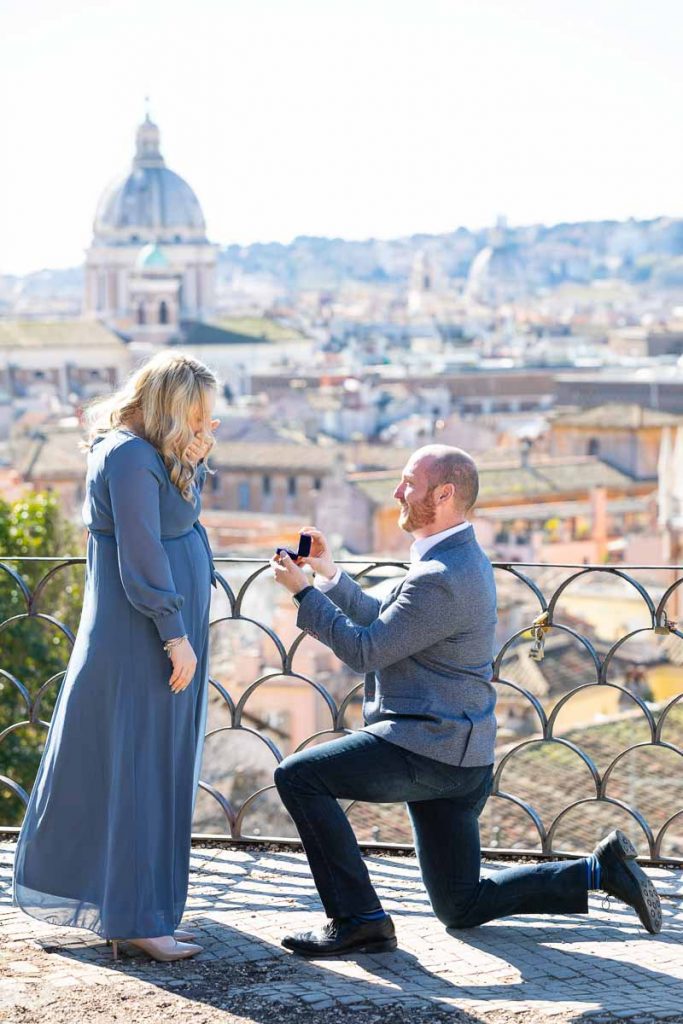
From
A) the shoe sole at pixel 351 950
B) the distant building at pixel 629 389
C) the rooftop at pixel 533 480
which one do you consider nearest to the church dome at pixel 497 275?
the distant building at pixel 629 389

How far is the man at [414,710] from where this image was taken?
9.43 ft

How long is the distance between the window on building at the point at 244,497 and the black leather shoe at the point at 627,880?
131 feet

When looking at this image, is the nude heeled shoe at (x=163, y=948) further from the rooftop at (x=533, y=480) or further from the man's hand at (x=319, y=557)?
the rooftop at (x=533, y=480)

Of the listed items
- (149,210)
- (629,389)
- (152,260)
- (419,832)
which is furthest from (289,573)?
(149,210)

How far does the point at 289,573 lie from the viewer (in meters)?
2.94

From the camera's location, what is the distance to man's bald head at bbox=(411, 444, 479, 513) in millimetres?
2887

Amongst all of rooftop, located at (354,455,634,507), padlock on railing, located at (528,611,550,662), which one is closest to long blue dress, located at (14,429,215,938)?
padlock on railing, located at (528,611,550,662)

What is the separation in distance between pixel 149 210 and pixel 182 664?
8700cm

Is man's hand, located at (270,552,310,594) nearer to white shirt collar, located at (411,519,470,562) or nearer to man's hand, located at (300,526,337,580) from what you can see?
man's hand, located at (300,526,337,580)

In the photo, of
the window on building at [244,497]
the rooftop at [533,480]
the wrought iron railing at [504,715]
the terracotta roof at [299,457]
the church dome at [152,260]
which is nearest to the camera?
the wrought iron railing at [504,715]

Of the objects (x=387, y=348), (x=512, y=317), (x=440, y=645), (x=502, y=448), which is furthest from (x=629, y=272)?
(x=440, y=645)

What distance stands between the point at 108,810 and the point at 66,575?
10.4 m

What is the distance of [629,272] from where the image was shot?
581 feet

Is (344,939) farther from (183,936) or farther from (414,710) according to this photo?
(414,710)
